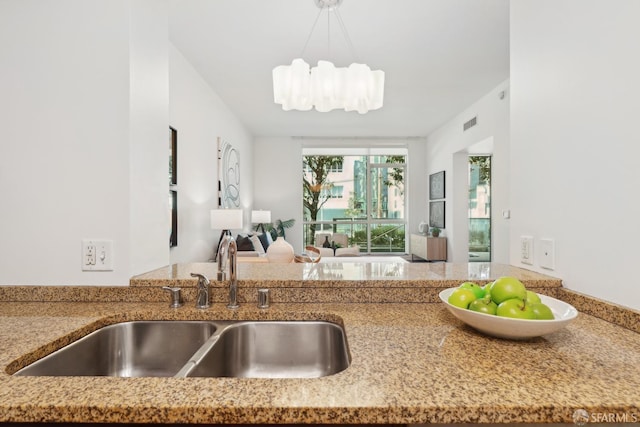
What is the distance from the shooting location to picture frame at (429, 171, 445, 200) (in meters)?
6.02

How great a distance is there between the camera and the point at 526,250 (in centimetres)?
135

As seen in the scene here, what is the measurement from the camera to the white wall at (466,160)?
13.7 ft

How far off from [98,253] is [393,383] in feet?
3.66

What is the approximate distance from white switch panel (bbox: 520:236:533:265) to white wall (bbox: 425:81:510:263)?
3106 mm

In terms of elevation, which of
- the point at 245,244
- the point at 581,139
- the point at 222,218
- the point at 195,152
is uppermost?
the point at 195,152

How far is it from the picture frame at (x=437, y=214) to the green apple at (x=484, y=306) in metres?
5.40

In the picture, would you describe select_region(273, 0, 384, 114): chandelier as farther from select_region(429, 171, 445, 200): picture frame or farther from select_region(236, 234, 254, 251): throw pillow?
select_region(429, 171, 445, 200): picture frame

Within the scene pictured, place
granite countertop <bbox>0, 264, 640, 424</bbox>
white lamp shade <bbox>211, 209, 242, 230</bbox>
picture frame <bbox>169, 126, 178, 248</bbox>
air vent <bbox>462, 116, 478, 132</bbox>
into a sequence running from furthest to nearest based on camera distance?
air vent <bbox>462, 116, 478, 132</bbox>, white lamp shade <bbox>211, 209, 242, 230</bbox>, picture frame <bbox>169, 126, 178, 248</bbox>, granite countertop <bbox>0, 264, 640, 424</bbox>

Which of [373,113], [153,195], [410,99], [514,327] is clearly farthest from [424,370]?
[373,113]

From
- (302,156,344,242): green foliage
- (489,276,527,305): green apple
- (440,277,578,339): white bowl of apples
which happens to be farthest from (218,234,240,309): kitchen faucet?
(302,156,344,242): green foliage

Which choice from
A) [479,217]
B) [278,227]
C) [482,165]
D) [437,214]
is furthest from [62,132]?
[482,165]

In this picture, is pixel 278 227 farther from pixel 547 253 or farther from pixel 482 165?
pixel 547 253

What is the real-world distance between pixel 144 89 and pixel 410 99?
4035 mm

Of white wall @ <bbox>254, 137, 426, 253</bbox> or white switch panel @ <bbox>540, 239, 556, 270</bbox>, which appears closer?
white switch panel @ <bbox>540, 239, 556, 270</bbox>
